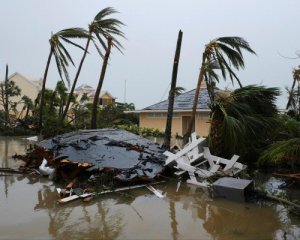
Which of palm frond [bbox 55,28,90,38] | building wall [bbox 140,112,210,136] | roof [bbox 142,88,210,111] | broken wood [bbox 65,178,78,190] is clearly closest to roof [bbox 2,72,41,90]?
building wall [bbox 140,112,210,136]

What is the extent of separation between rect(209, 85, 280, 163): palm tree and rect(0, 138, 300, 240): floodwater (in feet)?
7.09

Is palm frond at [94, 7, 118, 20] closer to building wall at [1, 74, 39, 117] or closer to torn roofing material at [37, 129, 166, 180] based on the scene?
torn roofing material at [37, 129, 166, 180]

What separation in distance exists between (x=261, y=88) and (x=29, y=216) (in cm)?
723

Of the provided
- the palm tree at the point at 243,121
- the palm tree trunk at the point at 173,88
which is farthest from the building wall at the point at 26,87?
the palm tree at the point at 243,121

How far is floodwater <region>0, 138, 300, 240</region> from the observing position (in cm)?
496

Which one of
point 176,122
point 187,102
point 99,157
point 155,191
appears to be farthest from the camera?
point 176,122

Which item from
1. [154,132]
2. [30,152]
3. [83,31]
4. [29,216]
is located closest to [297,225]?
[29,216]

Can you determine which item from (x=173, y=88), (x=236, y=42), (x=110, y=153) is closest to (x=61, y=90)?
(x=173, y=88)

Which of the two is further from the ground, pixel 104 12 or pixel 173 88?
pixel 104 12

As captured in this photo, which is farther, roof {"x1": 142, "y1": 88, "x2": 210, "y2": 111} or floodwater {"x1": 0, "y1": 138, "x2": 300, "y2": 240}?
roof {"x1": 142, "y1": 88, "x2": 210, "y2": 111}

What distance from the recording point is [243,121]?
366 inches

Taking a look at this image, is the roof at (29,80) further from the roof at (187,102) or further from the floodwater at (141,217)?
the floodwater at (141,217)

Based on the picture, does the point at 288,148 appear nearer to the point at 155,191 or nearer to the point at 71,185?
the point at 155,191

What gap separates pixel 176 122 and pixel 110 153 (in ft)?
50.2
